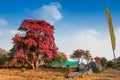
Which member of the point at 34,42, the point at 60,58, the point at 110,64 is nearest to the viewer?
the point at 34,42

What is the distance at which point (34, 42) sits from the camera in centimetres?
2756

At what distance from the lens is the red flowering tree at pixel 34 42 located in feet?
91.3

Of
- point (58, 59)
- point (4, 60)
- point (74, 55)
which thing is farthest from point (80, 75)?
point (74, 55)

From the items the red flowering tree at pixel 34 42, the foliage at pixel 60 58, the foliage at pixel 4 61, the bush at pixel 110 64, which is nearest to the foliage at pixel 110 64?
the bush at pixel 110 64

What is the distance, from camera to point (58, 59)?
32.1 m

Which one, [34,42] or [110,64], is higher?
[34,42]

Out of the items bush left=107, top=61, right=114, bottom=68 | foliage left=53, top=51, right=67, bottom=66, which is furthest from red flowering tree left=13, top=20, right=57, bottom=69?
bush left=107, top=61, right=114, bottom=68

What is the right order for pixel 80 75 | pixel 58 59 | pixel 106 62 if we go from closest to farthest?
pixel 80 75
pixel 58 59
pixel 106 62

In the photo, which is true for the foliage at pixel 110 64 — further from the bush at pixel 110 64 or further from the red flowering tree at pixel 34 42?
the red flowering tree at pixel 34 42

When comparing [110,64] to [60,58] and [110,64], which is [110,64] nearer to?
[110,64]

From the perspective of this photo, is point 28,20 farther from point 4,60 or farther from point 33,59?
point 4,60

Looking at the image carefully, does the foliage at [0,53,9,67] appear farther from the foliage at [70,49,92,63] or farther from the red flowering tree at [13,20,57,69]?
the foliage at [70,49,92,63]

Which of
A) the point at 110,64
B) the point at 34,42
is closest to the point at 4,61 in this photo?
the point at 34,42

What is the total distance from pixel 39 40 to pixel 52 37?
2197 mm
